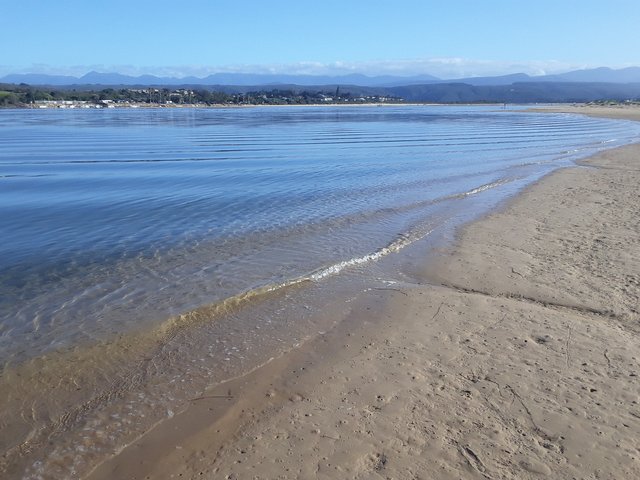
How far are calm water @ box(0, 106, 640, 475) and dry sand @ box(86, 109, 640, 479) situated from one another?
54.2 inches

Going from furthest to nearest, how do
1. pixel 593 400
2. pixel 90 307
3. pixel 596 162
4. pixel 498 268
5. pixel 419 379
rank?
1. pixel 596 162
2. pixel 498 268
3. pixel 90 307
4. pixel 419 379
5. pixel 593 400

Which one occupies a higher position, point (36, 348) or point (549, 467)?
point (549, 467)

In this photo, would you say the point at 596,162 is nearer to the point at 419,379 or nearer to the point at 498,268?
the point at 498,268

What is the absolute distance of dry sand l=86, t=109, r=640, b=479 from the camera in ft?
14.9

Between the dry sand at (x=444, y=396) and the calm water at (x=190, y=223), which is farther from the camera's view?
the calm water at (x=190, y=223)

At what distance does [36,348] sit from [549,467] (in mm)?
6095

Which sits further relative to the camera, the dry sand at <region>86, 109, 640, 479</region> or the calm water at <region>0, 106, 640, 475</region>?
the calm water at <region>0, 106, 640, 475</region>

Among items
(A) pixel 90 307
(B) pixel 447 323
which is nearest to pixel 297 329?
(B) pixel 447 323

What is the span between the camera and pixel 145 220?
14188 millimetres

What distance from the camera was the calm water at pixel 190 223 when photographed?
27.2 feet

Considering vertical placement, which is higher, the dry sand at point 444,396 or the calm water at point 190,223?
the dry sand at point 444,396

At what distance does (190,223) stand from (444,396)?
970 cm

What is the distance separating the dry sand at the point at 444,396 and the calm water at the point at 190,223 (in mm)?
1377

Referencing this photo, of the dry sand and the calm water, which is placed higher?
the dry sand
